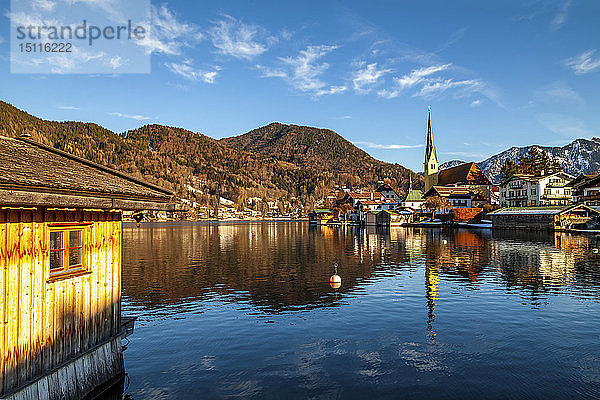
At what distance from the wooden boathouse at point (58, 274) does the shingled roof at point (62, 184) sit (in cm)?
3

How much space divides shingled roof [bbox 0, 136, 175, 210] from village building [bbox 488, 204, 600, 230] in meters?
118

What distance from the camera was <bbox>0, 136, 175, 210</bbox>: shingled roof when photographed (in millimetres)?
9432

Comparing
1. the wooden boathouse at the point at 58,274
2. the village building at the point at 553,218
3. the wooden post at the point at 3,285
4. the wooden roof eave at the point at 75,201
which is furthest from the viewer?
the village building at the point at 553,218

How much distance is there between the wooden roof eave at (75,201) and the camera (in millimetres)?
9086

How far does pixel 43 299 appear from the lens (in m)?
10.9

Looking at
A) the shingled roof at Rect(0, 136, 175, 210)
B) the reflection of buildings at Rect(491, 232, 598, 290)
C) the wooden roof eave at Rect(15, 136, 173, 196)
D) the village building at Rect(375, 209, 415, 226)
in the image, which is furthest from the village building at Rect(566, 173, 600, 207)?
the shingled roof at Rect(0, 136, 175, 210)

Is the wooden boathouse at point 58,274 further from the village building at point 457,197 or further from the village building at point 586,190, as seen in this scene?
the village building at point 457,197

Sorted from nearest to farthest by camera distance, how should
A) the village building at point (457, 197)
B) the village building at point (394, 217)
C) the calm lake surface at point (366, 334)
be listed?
1. the calm lake surface at point (366, 334)
2. the village building at point (394, 217)
3. the village building at point (457, 197)

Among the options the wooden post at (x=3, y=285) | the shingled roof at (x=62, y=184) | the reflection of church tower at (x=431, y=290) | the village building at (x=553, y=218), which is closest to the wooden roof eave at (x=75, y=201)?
the shingled roof at (x=62, y=184)

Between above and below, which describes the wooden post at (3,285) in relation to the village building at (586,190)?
below

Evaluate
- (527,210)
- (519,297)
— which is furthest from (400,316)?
(527,210)

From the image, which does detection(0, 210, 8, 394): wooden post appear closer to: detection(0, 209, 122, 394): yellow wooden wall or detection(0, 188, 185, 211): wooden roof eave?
detection(0, 209, 122, 394): yellow wooden wall

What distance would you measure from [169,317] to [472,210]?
491 feet

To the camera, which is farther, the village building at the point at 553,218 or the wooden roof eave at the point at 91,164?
the village building at the point at 553,218
